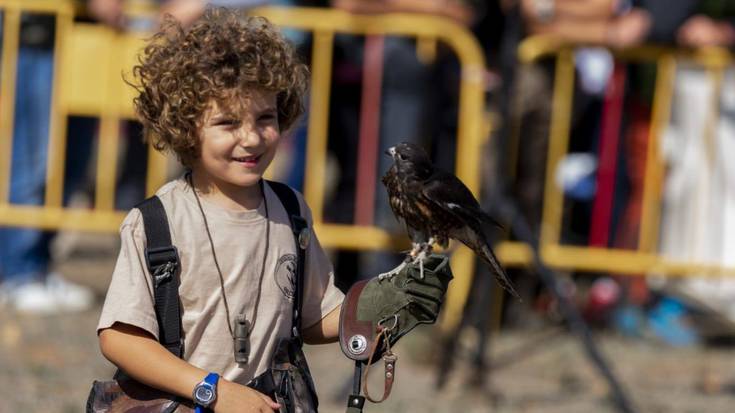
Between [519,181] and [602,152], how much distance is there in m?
0.48

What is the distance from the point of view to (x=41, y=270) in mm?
7078

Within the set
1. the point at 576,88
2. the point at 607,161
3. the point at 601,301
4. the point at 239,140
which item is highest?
the point at 576,88

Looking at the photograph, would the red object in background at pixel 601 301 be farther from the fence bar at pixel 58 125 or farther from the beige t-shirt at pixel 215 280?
the beige t-shirt at pixel 215 280

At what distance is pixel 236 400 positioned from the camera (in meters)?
2.64

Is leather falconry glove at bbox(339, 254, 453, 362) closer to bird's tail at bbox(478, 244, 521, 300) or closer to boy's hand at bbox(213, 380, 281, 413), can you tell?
bird's tail at bbox(478, 244, 521, 300)

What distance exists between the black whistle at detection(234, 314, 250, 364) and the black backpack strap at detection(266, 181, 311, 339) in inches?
6.0

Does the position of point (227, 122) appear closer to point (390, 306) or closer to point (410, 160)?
point (410, 160)

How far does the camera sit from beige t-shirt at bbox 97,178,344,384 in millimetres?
2666

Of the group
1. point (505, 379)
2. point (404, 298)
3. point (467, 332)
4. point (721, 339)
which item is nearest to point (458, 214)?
point (404, 298)

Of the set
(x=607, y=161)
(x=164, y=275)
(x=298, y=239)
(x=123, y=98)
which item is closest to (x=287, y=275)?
(x=298, y=239)

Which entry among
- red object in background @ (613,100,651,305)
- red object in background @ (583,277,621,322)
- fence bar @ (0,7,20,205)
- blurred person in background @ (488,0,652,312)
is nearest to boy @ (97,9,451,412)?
blurred person in background @ (488,0,652,312)

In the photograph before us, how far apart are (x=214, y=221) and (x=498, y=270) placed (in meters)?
0.62

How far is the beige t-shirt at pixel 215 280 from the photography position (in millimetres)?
2666

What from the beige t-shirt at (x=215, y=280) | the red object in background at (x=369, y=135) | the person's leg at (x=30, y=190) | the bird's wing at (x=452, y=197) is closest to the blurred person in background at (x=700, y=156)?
the red object in background at (x=369, y=135)
